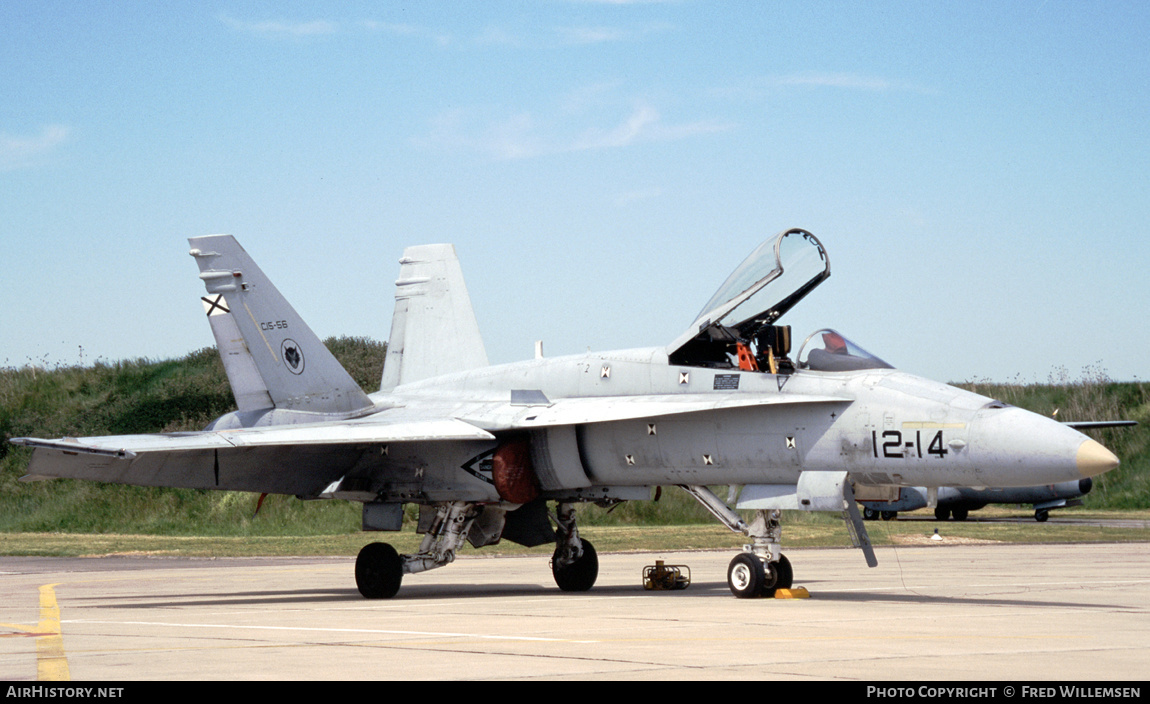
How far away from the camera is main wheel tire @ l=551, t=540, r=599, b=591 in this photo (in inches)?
585

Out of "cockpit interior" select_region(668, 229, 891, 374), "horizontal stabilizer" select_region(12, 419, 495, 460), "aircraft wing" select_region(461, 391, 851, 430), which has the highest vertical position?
"cockpit interior" select_region(668, 229, 891, 374)

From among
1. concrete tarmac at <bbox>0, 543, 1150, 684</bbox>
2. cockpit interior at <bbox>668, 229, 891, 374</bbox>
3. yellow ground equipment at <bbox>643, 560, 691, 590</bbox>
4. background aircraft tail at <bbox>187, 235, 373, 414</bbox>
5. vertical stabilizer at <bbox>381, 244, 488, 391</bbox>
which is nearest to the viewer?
concrete tarmac at <bbox>0, 543, 1150, 684</bbox>

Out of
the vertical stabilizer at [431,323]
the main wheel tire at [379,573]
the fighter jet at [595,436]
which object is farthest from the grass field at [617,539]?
the main wheel tire at [379,573]

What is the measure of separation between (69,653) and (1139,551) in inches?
770

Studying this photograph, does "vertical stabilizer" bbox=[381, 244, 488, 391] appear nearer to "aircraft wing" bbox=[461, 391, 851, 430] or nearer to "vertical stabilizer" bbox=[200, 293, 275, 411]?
"vertical stabilizer" bbox=[200, 293, 275, 411]

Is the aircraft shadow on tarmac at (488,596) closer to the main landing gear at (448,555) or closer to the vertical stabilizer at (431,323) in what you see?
the main landing gear at (448,555)

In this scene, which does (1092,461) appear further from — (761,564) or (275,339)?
(275,339)

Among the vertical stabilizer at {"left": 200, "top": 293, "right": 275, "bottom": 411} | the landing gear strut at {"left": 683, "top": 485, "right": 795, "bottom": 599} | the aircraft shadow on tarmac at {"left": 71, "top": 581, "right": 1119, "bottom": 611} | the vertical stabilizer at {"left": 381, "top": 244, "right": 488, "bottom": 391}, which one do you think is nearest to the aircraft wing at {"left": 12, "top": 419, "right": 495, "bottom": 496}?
the aircraft shadow on tarmac at {"left": 71, "top": 581, "right": 1119, "bottom": 611}

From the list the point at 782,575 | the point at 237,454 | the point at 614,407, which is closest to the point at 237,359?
the point at 237,454

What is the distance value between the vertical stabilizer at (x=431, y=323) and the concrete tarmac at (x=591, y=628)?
9.92 feet

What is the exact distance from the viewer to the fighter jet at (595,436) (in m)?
11.3

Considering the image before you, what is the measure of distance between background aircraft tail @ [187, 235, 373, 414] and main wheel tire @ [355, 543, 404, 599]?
2.16 metres

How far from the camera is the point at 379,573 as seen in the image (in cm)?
1378
